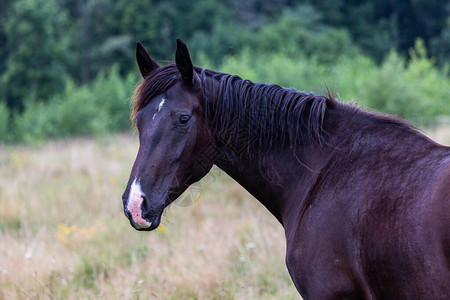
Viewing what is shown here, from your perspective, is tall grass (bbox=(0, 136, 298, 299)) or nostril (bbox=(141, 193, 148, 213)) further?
tall grass (bbox=(0, 136, 298, 299))

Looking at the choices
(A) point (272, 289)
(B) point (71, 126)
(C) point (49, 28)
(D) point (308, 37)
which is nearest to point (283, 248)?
(A) point (272, 289)

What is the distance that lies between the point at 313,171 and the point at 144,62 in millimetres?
1271

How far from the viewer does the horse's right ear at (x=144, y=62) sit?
2.97m

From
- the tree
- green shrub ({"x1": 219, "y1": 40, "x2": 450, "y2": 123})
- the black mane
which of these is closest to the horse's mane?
the black mane

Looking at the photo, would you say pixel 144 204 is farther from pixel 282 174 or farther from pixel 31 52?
pixel 31 52

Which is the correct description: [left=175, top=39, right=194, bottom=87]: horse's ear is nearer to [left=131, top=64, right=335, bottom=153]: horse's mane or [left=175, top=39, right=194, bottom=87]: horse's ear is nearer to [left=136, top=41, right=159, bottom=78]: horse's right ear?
[left=131, top=64, right=335, bottom=153]: horse's mane

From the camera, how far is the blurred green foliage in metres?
24.8

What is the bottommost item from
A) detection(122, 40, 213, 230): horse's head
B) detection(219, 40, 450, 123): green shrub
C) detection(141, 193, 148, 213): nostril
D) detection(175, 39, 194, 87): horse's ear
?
detection(219, 40, 450, 123): green shrub

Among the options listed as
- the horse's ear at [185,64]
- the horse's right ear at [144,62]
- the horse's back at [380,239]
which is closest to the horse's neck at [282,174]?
the horse's back at [380,239]

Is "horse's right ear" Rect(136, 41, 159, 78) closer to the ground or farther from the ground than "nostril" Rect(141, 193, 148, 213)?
farther from the ground

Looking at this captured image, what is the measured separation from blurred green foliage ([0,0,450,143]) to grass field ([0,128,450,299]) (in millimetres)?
14417

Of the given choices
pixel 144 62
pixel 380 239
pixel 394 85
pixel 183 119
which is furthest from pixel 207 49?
pixel 380 239

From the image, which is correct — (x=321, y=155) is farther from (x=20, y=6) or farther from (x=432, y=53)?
(x=432, y=53)

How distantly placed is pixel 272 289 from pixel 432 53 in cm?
4780
